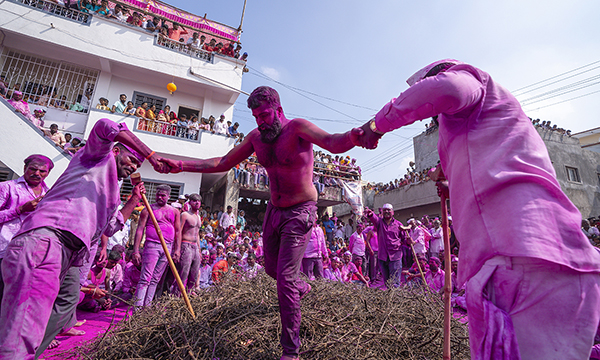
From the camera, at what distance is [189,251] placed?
545 centimetres

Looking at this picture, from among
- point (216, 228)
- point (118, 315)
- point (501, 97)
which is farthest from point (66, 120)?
point (501, 97)

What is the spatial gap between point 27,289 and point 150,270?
3166 millimetres

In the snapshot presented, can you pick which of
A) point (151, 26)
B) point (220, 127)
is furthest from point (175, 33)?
point (220, 127)

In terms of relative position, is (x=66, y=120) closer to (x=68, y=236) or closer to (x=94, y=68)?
(x=94, y=68)

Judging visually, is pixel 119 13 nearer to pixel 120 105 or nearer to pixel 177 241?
pixel 120 105

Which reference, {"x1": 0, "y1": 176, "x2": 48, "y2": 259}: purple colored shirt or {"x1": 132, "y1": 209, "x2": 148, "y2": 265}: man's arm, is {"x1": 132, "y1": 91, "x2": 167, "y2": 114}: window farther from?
{"x1": 0, "y1": 176, "x2": 48, "y2": 259}: purple colored shirt

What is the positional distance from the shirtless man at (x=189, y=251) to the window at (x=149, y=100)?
441 inches

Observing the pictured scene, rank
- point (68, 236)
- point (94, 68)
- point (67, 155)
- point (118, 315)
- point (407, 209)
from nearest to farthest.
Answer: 1. point (68, 236)
2. point (118, 315)
3. point (67, 155)
4. point (94, 68)
5. point (407, 209)

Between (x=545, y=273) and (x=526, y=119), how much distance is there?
0.66m

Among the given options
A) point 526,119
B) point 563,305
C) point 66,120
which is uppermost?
point 66,120

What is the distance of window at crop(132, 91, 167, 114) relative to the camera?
47.6 ft

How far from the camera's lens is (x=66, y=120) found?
12180 mm

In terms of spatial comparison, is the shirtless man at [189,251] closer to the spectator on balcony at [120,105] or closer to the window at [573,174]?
the spectator on balcony at [120,105]

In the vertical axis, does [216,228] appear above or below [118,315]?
above
